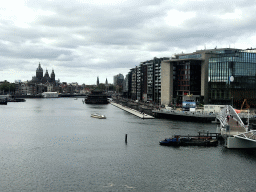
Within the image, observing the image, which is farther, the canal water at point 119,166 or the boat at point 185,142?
the boat at point 185,142

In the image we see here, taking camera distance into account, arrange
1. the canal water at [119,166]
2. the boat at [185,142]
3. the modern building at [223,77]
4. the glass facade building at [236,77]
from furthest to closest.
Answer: the modern building at [223,77], the glass facade building at [236,77], the boat at [185,142], the canal water at [119,166]

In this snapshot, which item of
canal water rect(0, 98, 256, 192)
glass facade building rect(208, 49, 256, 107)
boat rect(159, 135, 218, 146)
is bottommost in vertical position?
canal water rect(0, 98, 256, 192)

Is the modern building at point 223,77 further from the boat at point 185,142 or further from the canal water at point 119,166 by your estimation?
the canal water at point 119,166

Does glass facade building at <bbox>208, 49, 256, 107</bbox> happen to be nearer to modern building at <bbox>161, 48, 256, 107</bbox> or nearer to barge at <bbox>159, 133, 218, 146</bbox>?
modern building at <bbox>161, 48, 256, 107</bbox>

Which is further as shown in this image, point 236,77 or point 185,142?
point 236,77

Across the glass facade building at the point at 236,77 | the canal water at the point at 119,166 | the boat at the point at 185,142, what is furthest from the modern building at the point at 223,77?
the canal water at the point at 119,166

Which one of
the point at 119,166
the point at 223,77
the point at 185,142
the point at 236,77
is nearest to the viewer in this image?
the point at 119,166

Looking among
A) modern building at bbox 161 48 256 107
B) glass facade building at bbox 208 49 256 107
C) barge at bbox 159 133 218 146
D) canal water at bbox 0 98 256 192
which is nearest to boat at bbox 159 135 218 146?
barge at bbox 159 133 218 146

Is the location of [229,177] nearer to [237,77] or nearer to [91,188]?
[91,188]

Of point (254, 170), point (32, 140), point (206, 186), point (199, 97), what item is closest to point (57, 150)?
point (32, 140)

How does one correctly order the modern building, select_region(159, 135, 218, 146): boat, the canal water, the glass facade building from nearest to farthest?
the canal water < select_region(159, 135, 218, 146): boat < the glass facade building < the modern building

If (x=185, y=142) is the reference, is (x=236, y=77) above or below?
above

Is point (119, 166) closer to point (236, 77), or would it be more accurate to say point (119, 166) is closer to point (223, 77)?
point (223, 77)

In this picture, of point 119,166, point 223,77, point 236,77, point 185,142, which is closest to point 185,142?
point 185,142
